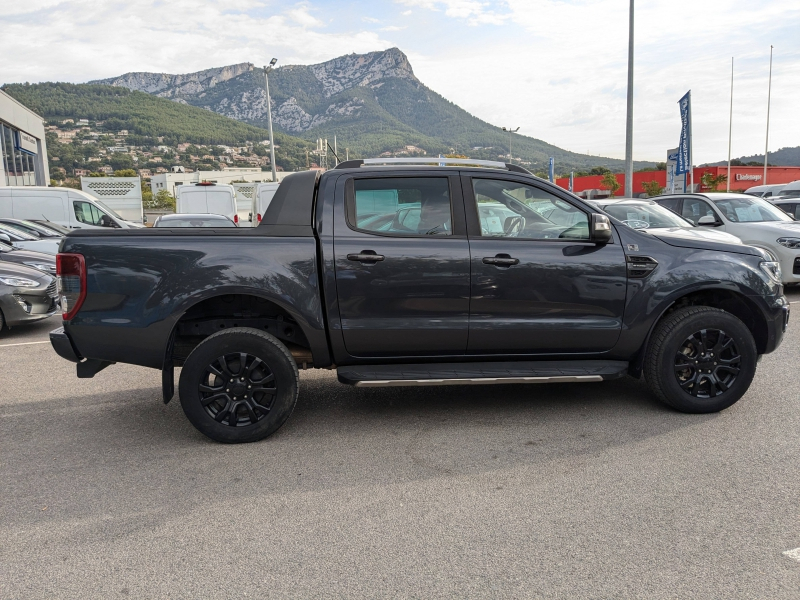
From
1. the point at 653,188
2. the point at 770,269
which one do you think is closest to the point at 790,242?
the point at 770,269

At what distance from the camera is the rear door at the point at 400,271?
4457mm

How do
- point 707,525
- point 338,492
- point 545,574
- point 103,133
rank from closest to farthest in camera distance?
1. point 545,574
2. point 707,525
3. point 338,492
4. point 103,133

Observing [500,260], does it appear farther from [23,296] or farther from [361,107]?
[361,107]

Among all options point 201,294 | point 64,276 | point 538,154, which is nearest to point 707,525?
point 201,294

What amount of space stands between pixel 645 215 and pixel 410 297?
6904mm

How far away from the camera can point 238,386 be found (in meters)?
4.38

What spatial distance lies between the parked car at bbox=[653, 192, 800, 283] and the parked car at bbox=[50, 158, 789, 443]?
5858mm

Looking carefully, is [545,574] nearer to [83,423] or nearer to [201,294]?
[201,294]

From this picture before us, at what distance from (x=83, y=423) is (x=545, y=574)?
Result: 3.72 metres

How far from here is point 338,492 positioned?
365cm

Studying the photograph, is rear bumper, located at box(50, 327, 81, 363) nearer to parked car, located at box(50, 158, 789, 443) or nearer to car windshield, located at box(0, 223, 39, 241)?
parked car, located at box(50, 158, 789, 443)

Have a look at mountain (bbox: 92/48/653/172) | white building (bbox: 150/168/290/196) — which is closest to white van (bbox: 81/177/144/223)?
mountain (bbox: 92/48/653/172)

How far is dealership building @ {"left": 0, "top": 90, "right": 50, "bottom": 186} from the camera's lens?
36.6m

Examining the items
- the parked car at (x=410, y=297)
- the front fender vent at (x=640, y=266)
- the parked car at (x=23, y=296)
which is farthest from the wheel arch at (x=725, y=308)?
the parked car at (x=23, y=296)
